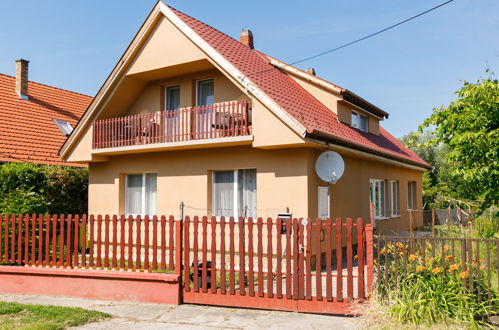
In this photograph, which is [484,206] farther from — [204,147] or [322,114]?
[204,147]

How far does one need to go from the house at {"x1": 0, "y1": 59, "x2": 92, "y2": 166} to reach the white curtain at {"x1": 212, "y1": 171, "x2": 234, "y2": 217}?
771 cm

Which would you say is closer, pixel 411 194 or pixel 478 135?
pixel 478 135

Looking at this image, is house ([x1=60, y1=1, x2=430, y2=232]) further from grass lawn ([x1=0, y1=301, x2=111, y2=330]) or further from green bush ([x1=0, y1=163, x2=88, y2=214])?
grass lawn ([x1=0, y1=301, x2=111, y2=330])

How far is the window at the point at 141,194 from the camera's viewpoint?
47.0 feet

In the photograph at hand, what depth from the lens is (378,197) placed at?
53.2 feet

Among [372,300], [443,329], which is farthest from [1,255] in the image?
[443,329]

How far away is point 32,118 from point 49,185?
5.17 metres

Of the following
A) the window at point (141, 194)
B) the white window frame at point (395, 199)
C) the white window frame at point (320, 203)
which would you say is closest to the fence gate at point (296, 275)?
the white window frame at point (320, 203)

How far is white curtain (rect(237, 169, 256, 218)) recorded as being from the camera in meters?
12.2

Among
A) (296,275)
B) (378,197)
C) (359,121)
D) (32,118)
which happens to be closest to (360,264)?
(296,275)

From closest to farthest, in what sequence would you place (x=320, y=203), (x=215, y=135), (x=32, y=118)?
(x=320, y=203)
(x=215, y=135)
(x=32, y=118)

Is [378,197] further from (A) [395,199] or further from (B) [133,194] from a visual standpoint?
(B) [133,194]

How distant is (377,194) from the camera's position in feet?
53.1

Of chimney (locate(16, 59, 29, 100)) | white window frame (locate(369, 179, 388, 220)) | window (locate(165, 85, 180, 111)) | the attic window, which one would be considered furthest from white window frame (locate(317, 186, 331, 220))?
chimney (locate(16, 59, 29, 100))
